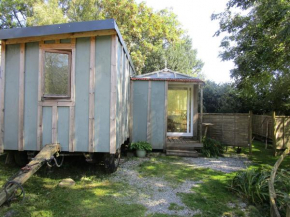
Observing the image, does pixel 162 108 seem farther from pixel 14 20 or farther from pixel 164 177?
pixel 14 20

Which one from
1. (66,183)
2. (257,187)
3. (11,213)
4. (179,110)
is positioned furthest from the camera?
(179,110)

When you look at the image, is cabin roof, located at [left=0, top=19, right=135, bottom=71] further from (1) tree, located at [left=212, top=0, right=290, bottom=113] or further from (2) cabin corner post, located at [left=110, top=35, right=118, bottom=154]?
(1) tree, located at [left=212, top=0, right=290, bottom=113]

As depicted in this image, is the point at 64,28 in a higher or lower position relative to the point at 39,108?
higher

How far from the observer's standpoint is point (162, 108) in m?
6.66

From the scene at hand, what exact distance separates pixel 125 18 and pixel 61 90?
11.4m

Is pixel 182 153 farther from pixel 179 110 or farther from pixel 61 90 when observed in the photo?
pixel 61 90

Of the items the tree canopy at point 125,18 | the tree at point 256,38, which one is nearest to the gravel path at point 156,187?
the tree at point 256,38

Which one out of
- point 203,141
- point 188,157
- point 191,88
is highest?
point 191,88

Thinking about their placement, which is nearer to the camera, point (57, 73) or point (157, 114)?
point (57, 73)

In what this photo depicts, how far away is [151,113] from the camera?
21.9ft

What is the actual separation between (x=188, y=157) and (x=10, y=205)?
497 centimetres

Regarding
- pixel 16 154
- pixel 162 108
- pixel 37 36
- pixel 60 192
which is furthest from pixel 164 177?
pixel 37 36

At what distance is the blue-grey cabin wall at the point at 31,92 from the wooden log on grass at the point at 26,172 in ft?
1.74

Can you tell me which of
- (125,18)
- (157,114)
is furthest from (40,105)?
(125,18)
